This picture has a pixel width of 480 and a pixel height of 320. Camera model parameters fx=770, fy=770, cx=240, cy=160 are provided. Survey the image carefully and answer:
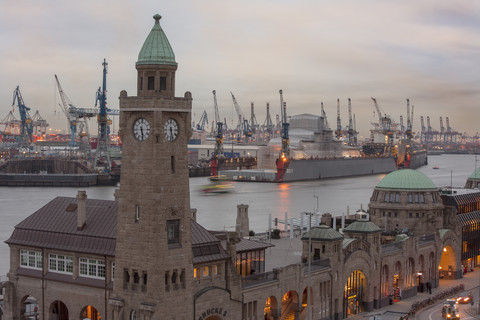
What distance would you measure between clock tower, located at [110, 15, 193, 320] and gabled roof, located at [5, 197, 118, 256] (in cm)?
410

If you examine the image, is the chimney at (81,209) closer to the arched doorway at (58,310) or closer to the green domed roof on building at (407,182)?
the arched doorway at (58,310)

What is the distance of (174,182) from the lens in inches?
1369

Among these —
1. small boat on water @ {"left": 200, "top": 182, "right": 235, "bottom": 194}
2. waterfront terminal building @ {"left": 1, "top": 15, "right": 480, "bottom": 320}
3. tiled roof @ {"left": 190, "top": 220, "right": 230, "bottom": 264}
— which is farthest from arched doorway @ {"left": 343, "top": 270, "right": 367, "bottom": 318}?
small boat on water @ {"left": 200, "top": 182, "right": 235, "bottom": 194}

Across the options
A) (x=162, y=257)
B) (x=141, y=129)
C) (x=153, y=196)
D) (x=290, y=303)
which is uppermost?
(x=141, y=129)

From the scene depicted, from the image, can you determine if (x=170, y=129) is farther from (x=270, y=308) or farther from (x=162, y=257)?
(x=270, y=308)

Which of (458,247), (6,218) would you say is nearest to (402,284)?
(458,247)

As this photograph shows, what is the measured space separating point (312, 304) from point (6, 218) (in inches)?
2845

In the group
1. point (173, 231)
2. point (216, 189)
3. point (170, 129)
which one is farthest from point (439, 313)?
point (216, 189)

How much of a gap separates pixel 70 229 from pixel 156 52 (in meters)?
12.1

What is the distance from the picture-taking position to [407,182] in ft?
212

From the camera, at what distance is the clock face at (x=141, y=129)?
34500mm

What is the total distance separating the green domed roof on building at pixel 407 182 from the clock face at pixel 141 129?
115 feet

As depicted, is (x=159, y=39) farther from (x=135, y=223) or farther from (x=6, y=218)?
(x=6, y=218)

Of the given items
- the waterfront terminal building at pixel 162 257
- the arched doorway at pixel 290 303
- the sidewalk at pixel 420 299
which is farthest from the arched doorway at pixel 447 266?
the arched doorway at pixel 290 303
